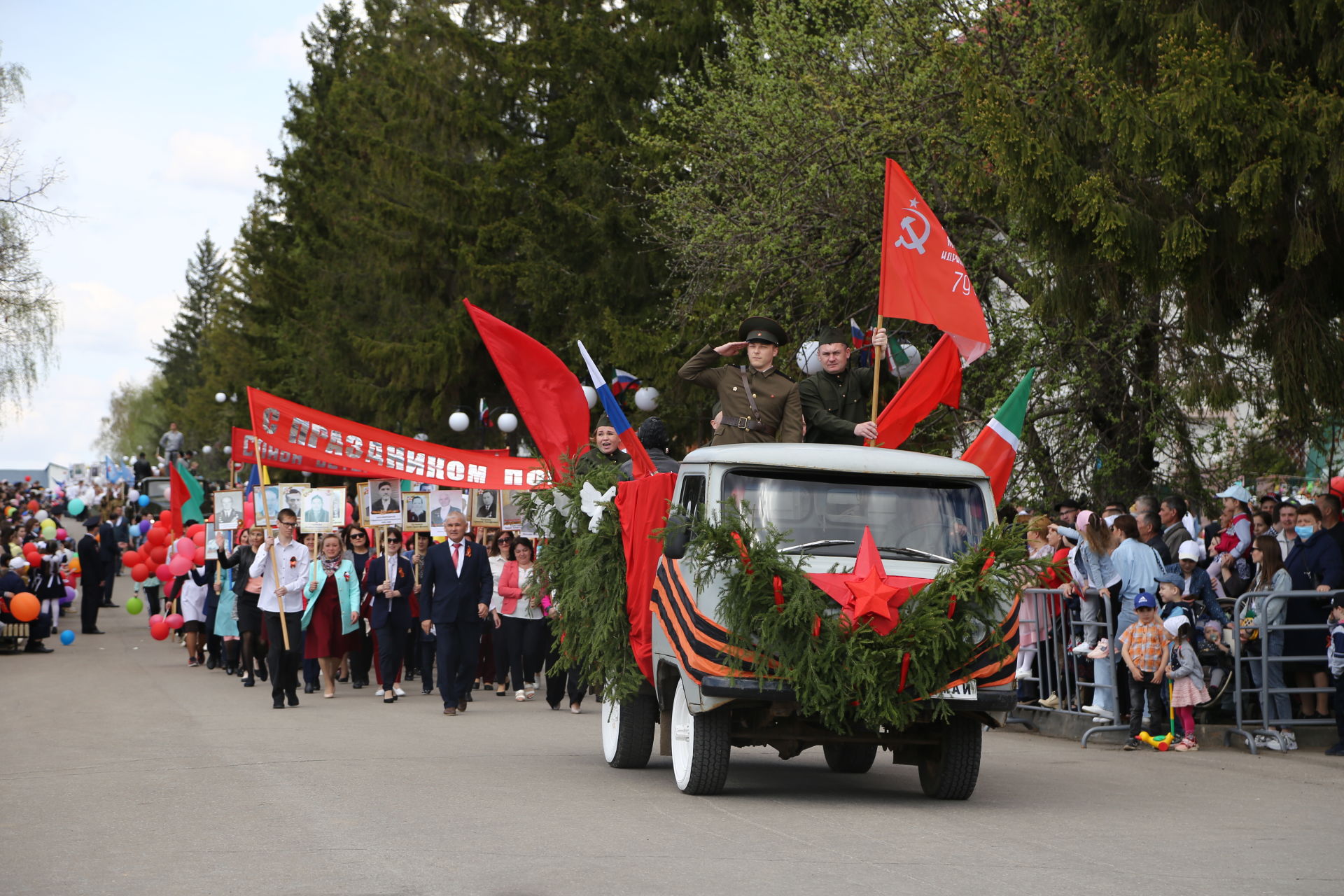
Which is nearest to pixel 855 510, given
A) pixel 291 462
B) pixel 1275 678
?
pixel 1275 678

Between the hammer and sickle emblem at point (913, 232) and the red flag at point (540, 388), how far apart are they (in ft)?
9.92

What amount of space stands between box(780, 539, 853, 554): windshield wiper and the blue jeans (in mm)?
5528

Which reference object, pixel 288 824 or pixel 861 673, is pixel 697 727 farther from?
pixel 288 824

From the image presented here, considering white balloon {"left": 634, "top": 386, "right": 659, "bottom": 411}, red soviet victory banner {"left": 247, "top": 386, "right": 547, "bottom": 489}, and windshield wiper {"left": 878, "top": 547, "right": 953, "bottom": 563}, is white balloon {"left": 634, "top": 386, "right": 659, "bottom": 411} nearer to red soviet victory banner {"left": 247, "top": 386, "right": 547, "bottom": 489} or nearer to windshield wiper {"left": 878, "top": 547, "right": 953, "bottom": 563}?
red soviet victory banner {"left": 247, "top": 386, "right": 547, "bottom": 489}

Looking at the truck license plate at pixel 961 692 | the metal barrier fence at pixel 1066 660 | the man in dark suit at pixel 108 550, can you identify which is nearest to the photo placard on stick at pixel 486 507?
the metal barrier fence at pixel 1066 660

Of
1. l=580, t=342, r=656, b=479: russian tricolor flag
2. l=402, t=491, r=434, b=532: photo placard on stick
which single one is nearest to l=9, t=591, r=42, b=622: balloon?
l=402, t=491, r=434, b=532: photo placard on stick

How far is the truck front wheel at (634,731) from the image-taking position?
39.9 feet

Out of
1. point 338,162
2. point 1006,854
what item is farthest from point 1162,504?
point 338,162

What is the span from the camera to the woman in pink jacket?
781 inches

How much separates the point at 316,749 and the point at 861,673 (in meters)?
5.71

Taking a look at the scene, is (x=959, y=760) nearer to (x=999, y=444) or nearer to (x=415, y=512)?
(x=999, y=444)

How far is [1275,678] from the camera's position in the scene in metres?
14.2

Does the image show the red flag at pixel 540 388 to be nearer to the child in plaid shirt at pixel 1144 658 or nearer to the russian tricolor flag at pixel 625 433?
the russian tricolor flag at pixel 625 433

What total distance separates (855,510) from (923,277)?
3.96 meters
